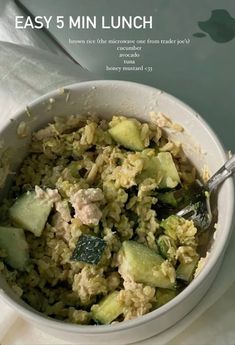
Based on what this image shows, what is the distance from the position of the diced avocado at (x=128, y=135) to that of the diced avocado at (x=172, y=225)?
0.35ft

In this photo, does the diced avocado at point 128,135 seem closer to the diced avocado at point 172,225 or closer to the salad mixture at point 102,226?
the salad mixture at point 102,226

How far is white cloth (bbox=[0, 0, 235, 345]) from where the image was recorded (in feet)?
2.75

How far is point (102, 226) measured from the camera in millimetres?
815

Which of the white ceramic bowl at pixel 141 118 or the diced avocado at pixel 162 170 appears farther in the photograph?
the diced avocado at pixel 162 170

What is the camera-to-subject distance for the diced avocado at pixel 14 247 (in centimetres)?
81

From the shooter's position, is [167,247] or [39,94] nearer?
[167,247]

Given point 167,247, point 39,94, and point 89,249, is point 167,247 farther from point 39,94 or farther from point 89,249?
point 39,94

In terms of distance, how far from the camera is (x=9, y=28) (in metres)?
1.09

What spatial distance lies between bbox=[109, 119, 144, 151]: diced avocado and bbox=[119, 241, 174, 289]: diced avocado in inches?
5.5

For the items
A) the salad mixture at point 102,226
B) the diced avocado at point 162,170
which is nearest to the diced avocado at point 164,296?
the salad mixture at point 102,226

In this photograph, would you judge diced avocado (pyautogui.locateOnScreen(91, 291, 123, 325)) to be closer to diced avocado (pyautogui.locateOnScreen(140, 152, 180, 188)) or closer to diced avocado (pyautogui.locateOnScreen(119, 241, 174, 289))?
diced avocado (pyautogui.locateOnScreen(119, 241, 174, 289))

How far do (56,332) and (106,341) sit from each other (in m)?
0.06

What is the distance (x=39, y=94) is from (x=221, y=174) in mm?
328

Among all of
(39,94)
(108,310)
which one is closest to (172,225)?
(108,310)
